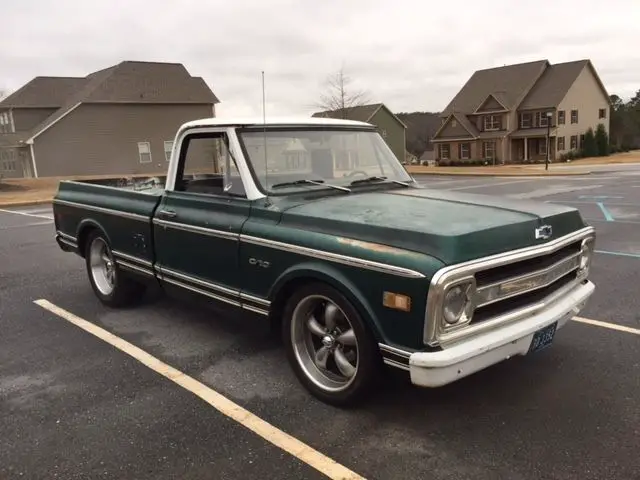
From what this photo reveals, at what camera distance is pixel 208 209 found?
14.3 feet

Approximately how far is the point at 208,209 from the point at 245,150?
0.54 metres

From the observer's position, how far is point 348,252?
3250 mm

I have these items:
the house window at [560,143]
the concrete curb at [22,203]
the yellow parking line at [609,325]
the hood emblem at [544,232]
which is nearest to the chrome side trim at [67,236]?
the hood emblem at [544,232]

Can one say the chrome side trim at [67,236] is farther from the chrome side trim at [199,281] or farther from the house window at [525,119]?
the house window at [525,119]

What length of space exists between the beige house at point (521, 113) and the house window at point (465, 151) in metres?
0.09

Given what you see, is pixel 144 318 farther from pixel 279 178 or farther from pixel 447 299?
pixel 447 299

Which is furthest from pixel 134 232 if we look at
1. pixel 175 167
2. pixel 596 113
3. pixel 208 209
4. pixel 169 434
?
pixel 596 113

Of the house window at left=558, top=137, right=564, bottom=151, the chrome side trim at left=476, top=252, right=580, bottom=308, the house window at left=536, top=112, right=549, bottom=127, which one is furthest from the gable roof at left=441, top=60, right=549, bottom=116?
the chrome side trim at left=476, top=252, right=580, bottom=308

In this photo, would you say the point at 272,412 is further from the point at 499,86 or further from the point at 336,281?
the point at 499,86

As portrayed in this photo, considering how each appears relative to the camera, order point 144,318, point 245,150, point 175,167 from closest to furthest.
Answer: point 245,150 → point 175,167 → point 144,318

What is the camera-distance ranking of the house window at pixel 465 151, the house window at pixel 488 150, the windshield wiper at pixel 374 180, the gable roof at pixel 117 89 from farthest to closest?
the house window at pixel 465 151, the house window at pixel 488 150, the gable roof at pixel 117 89, the windshield wiper at pixel 374 180

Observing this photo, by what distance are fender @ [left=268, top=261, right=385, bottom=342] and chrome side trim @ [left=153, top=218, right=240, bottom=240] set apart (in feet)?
2.00

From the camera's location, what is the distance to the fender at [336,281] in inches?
124

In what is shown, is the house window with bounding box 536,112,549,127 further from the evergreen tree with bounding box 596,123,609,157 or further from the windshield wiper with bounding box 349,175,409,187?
the windshield wiper with bounding box 349,175,409,187
